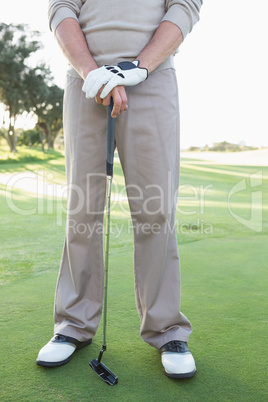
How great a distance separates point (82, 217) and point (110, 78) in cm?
49

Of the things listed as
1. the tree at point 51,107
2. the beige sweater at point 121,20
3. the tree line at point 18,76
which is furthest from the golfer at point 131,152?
the tree at point 51,107

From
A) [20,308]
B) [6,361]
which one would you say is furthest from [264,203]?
[6,361]

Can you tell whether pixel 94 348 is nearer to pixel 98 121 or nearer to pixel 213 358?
pixel 213 358

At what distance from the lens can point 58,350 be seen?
1509mm

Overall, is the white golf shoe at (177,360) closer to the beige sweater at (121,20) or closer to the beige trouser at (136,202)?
the beige trouser at (136,202)

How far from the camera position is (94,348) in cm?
162

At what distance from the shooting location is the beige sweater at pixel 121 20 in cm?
149

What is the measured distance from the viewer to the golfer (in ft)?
4.90

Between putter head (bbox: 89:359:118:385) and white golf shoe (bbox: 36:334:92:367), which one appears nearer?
putter head (bbox: 89:359:118:385)

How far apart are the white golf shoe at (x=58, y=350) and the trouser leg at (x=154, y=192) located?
242 mm

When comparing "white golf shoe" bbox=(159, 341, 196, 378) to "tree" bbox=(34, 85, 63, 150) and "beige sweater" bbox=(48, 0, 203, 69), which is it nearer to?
"beige sweater" bbox=(48, 0, 203, 69)

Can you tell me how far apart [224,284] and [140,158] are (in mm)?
1082

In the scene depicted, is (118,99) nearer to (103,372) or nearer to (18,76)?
(103,372)

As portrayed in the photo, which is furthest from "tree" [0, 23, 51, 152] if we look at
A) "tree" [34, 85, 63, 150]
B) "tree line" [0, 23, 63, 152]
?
"tree" [34, 85, 63, 150]
